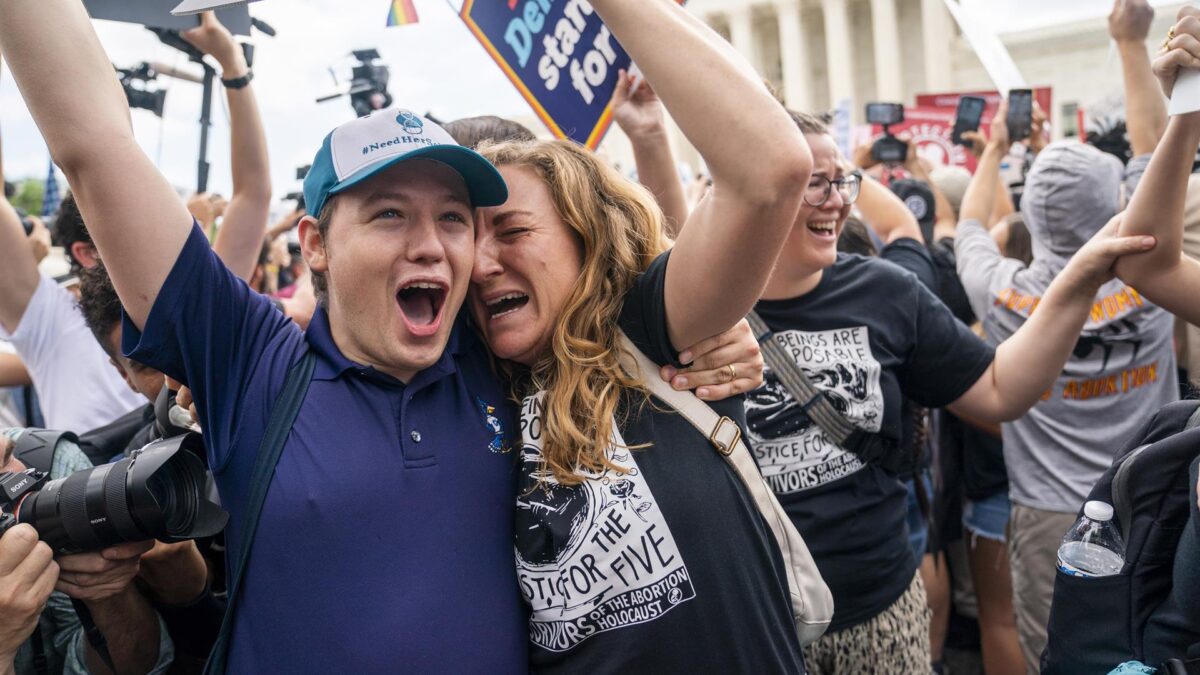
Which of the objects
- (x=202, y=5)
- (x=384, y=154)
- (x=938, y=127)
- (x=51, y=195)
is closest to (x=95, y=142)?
(x=202, y=5)

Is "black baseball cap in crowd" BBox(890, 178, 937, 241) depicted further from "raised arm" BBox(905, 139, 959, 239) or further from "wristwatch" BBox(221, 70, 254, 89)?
"wristwatch" BBox(221, 70, 254, 89)

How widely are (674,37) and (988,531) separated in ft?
11.5

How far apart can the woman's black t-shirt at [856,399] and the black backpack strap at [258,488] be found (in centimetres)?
125

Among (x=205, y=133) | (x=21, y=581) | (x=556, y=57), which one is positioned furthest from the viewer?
(x=205, y=133)

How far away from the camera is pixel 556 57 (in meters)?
2.66

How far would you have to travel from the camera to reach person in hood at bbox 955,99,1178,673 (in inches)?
131

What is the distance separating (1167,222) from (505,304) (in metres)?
1.77

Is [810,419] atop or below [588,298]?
below

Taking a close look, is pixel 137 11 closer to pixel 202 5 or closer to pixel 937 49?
pixel 202 5

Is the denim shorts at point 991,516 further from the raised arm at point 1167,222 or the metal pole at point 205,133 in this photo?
the metal pole at point 205,133

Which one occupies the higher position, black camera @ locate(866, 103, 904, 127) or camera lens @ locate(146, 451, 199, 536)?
camera lens @ locate(146, 451, 199, 536)

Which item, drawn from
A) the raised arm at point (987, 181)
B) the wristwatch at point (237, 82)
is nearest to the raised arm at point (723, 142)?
the wristwatch at point (237, 82)

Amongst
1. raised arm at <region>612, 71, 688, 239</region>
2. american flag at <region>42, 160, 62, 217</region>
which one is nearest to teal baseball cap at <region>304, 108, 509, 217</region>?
raised arm at <region>612, 71, 688, 239</region>

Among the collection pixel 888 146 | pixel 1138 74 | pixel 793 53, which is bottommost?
pixel 793 53
